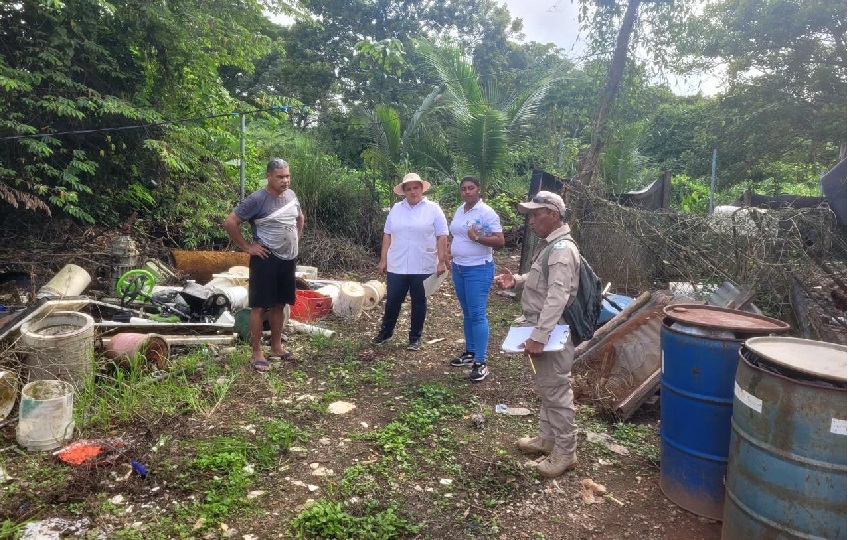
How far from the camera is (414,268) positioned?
5.34m

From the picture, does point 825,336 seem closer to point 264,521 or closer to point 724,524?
point 724,524

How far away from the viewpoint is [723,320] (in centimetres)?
312

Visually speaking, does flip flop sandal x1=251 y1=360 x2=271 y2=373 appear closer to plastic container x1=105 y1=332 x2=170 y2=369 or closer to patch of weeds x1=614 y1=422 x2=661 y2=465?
plastic container x1=105 y1=332 x2=170 y2=369

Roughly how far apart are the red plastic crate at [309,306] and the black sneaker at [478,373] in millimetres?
2398

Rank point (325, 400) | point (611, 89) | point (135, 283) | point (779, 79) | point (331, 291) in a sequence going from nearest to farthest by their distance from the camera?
point (325, 400), point (135, 283), point (331, 291), point (611, 89), point (779, 79)

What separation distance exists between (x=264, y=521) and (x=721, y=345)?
8.07ft

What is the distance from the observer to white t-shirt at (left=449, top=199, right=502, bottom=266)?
16.1 feet

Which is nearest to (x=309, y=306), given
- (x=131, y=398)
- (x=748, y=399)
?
(x=131, y=398)

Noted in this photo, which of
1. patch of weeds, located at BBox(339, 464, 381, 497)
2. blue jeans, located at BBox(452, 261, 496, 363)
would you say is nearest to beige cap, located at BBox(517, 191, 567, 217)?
→ blue jeans, located at BBox(452, 261, 496, 363)

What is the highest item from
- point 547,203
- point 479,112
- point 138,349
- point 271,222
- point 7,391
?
point 479,112

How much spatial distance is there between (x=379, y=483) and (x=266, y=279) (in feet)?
7.27

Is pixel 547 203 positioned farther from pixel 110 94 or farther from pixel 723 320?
pixel 110 94

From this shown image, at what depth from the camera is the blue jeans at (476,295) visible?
496cm

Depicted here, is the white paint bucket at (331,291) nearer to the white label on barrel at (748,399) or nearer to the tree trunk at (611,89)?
the tree trunk at (611,89)
